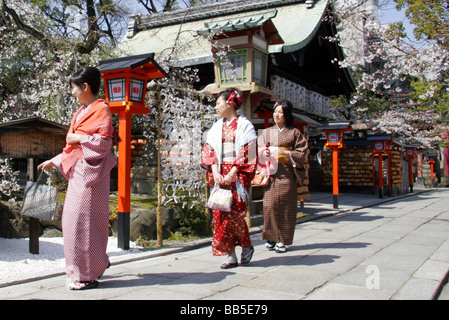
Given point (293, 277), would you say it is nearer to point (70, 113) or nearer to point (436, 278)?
point (436, 278)

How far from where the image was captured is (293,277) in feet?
14.3

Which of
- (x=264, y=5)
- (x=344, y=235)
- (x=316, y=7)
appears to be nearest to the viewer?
(x=344, y=235)

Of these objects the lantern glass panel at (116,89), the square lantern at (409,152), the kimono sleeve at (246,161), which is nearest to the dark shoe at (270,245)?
the kimono sleeve at (246,161)

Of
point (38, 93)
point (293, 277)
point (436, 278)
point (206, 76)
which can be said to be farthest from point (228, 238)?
point (206, 76)

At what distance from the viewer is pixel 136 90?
6.12m

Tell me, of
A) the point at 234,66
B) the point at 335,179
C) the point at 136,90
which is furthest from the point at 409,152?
the point at 136,90

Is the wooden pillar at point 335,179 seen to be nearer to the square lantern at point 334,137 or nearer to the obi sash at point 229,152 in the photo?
the square lantern at point 334,137

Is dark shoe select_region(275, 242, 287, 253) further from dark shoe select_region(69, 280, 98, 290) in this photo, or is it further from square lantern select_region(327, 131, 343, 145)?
square lantern select_region(327, 131, 343, 145)

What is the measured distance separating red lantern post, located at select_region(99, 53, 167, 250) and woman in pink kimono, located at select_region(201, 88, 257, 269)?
5.23 feet

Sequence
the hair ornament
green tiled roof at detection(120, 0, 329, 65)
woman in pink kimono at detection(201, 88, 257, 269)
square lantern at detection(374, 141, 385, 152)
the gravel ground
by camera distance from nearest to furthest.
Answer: the gravel ground < woman in pink kimono at detection(201, 88, 257, 269) < the hair ornament < green tiled roof at detection(120, 0, 329, 65) < square lantern at detection(374, 141, 385, 152)

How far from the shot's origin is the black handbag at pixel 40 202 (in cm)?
491

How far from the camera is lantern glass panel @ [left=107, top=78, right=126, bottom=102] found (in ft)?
19.7

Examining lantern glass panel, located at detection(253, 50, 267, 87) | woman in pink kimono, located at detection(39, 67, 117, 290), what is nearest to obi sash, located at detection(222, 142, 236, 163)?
woman in pink kimono, located at detection(39, 67, 117, 290)

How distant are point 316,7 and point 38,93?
29.5ft
